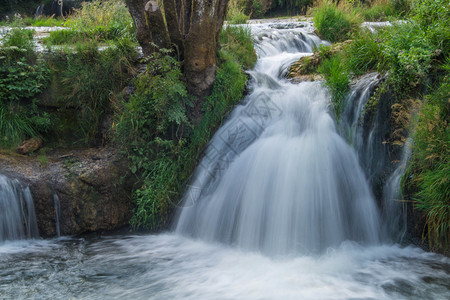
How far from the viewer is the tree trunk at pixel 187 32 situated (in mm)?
5441

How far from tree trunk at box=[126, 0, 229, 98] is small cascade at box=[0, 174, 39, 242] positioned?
263cm

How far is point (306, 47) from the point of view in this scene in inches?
349

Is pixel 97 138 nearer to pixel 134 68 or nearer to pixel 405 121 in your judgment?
pixel 134 68

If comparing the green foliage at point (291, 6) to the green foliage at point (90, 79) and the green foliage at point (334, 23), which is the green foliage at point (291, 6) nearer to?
the green foliage at point (334, 23)

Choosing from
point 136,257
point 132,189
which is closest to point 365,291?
point 136,257

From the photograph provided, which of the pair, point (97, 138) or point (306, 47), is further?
point (306, 47)

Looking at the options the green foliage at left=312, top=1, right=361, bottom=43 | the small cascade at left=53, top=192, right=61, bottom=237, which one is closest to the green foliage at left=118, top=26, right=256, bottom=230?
the small cascade at left=53, top=192, right=61, bottom=237

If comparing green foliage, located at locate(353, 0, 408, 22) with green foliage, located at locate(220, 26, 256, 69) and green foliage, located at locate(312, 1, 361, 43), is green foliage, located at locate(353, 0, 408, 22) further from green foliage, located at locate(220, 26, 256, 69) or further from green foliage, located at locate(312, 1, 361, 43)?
green foliage, located at locate(220, 26, 256, 69)

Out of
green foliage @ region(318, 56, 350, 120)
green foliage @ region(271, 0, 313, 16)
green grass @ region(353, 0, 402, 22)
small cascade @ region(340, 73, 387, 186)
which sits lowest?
small cascade @ region(340, 73, 387, 186)

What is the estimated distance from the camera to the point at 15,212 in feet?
16.1

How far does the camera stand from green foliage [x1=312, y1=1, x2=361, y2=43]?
9172 millimetres

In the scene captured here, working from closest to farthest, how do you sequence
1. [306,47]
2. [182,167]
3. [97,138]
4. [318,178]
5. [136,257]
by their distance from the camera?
[136,257]
[318,178]
[182,167]
[97,138]
[306,47]

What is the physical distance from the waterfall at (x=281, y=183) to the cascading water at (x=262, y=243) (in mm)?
14

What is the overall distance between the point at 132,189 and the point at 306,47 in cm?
551
